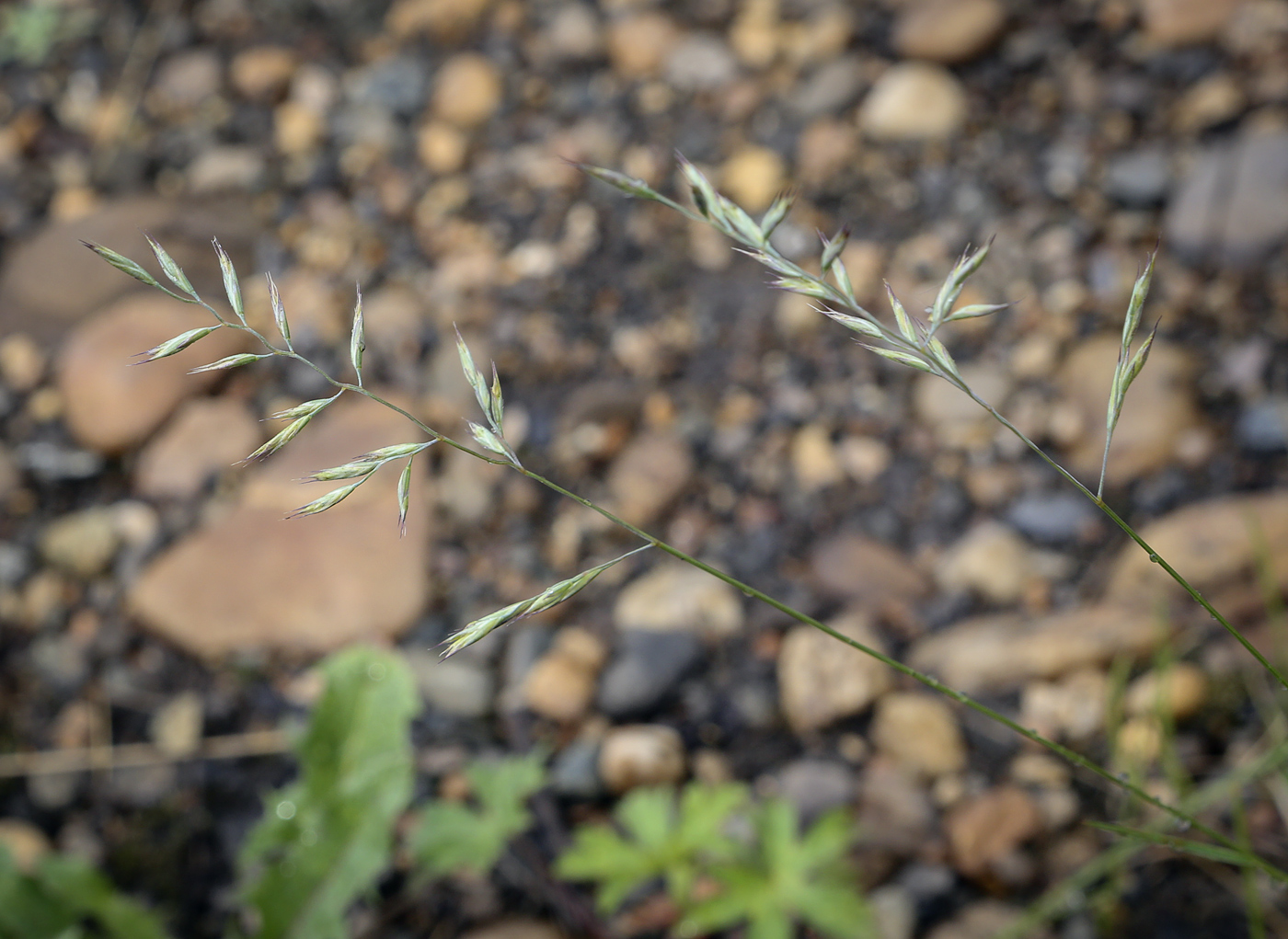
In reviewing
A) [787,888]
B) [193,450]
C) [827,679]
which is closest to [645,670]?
[827,679]

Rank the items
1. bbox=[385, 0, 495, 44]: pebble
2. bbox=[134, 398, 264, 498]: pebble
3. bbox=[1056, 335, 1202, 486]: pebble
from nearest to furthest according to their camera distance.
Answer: bbox=[1056, 335, 1202, 486]: pebble → bbox=[134, 398, 264, 498]: pebble → bbox=[385, 0, 495, 44]: pebble

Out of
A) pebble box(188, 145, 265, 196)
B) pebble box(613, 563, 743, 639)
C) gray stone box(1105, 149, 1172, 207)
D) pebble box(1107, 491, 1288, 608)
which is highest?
gray stone box(1105, 149, 1172, 207)

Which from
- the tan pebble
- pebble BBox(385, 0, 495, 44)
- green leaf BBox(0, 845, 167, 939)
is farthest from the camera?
pebble BBox(385, 0, 495, 44)

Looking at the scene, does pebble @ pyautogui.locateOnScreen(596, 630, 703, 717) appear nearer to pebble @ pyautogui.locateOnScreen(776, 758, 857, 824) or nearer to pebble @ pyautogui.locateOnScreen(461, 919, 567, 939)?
pebble @ pyautogui.locateOnScreen(776, 758, 857, 824)

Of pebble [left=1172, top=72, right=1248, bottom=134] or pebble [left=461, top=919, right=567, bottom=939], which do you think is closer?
pebble [left=461, top=919, right=567, bottom=939]

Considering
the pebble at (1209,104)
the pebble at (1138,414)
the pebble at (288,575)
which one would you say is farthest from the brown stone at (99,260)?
the pebble at (1209,104)

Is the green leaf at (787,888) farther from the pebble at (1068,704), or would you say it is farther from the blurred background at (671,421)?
the pebble at (1068,704)

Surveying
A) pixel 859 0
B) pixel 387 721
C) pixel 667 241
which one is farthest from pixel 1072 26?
pixel 387 721

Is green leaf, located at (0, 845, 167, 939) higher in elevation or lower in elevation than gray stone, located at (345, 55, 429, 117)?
lower

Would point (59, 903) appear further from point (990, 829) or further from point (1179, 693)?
point (1179, 693)

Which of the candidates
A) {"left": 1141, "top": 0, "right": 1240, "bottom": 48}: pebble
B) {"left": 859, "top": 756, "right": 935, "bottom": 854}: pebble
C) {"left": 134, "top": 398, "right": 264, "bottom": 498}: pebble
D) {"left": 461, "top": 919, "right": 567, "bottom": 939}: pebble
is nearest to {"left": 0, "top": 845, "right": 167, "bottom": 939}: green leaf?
{"left": 461, "top": 919, "right": 567, "bottom": 939}: pebble
